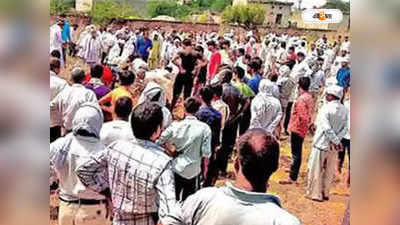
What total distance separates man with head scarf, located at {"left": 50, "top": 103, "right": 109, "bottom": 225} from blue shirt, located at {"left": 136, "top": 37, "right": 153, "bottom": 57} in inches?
17.3

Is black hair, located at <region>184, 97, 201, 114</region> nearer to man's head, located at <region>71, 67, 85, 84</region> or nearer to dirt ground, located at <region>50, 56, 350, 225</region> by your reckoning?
dirt ground, located at <region>50, 56, 350, 225</region>

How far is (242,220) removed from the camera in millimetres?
1896

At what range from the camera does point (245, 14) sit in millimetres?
2844

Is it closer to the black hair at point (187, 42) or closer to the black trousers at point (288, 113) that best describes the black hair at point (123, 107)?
the black hair at point (187, 42)

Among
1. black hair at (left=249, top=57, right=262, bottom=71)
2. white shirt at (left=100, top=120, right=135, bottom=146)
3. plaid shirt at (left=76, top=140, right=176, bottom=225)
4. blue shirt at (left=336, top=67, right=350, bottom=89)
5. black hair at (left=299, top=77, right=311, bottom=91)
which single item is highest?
black hair at (left=249, top=57, right=262, bottom=71)

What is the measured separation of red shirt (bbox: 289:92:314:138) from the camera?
3.25 m

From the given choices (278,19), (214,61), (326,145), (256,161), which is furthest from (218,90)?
(256,161)

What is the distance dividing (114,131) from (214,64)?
59 centimetres

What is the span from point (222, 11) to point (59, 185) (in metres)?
1.01

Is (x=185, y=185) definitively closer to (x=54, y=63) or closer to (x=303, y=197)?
(x=303, y=197)

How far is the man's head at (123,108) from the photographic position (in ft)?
9.48

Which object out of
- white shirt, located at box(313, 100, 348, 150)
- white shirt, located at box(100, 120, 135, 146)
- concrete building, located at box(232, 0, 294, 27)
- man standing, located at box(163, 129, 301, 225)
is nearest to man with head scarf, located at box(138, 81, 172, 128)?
white shirt, located at box(100, 120, 135, 146)

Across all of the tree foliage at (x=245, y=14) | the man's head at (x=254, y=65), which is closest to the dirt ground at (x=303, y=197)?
the man's head at (x=254, y=65)
